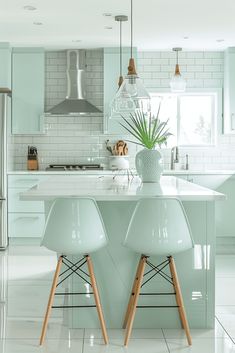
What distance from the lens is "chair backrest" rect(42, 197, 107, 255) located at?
3.51 meters

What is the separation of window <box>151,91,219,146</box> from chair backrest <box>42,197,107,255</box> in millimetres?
4695

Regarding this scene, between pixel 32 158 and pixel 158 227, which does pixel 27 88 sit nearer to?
pixel 32 158

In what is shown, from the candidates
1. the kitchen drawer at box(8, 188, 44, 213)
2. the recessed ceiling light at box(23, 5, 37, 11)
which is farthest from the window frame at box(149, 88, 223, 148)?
the recessed ceiling light at box(23, 5, 37, 11)

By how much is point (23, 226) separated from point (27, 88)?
5.94 feet

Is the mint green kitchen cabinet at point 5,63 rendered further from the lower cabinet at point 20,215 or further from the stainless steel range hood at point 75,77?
the lower cabinet at point 20,215

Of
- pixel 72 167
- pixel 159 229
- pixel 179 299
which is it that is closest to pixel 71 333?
pixel 179 299

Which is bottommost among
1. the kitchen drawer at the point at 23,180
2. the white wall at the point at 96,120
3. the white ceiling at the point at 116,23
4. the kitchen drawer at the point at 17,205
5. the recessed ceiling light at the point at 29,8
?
the kitchen drawer at the point at 17,205

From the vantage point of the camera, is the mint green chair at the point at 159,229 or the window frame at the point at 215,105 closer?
the mint green chair at the point at 159,229

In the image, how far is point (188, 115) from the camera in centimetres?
819

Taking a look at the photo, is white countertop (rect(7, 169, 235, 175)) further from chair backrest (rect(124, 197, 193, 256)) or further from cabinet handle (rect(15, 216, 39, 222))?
chair backrest (rect(124, 197, 193, 256))

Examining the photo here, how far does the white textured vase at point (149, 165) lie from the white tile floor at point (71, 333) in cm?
113

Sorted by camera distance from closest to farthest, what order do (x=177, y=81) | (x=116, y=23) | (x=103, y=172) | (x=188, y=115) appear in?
(x=116, y=23), (x=177, y=81), (x=103, y=172), (x=188, y=115)

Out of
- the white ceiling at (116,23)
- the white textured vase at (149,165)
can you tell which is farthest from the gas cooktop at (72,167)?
the white textured vase at (149,165)

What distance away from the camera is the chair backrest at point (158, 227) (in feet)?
11.4
